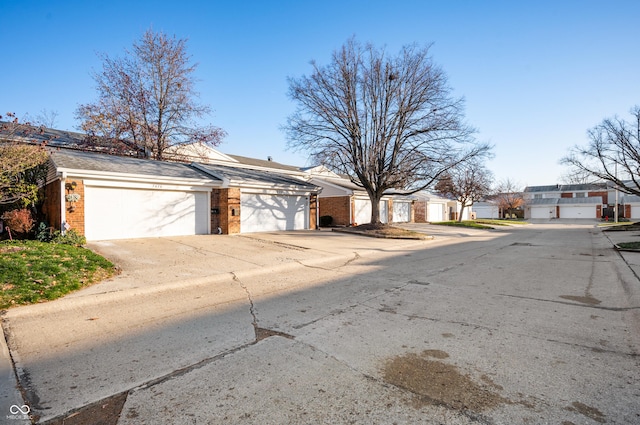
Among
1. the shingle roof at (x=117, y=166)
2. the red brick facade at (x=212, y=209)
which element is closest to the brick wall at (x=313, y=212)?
the red brick facade at (x=212, y=209)

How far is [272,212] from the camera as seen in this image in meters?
18.2

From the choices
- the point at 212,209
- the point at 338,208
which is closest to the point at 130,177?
the point at 212,209

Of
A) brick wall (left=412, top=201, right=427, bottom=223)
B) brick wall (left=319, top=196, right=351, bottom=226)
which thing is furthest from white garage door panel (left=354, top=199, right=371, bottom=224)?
brick wall (left=412, top=201, right=427, bottom=223)

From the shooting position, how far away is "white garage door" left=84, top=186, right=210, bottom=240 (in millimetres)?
12328

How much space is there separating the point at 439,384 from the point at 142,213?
535 inches

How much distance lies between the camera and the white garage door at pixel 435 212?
39.4 m

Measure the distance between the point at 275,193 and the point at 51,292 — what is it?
13193 millimetres

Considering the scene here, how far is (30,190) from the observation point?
442 inches

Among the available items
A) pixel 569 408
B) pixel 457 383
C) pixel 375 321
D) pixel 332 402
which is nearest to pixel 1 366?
pixel 332 402

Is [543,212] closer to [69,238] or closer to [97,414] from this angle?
[69,238]

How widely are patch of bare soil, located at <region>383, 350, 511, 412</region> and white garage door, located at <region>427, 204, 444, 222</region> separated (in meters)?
37.2

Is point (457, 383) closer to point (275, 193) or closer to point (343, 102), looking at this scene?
point (275, 193)

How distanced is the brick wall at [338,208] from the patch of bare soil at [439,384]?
2113 cm

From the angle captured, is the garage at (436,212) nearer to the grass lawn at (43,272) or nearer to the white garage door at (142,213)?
the white garage door at (142,213)
